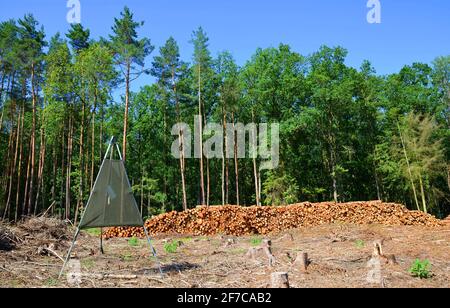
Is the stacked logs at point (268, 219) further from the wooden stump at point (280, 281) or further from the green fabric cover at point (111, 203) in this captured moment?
the wooden stump at point (280, 281)

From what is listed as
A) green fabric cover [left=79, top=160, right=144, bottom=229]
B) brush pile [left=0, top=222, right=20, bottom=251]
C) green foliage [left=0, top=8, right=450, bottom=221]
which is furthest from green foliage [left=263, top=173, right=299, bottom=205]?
green fabric cover [left=79, top=160, right=144, bottom=229]

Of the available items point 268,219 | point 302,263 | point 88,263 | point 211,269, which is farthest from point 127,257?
point 268,219

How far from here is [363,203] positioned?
18734 millimetres

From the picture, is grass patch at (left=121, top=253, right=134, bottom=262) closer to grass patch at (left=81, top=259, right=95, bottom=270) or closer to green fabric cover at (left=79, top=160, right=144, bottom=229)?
grass patch at (left=81, top=259, right=95, bottom=270)

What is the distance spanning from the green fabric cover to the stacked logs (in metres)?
10.5

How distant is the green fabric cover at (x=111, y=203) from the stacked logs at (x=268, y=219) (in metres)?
10.5

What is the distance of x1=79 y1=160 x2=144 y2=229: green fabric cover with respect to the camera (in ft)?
20.4

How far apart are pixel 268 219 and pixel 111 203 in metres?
12.6

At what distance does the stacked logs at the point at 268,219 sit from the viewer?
16841 millimetres

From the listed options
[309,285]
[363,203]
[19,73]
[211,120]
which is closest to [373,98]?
[211,120]

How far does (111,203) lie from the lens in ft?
20.8

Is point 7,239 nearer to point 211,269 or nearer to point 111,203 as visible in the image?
point 111,203
